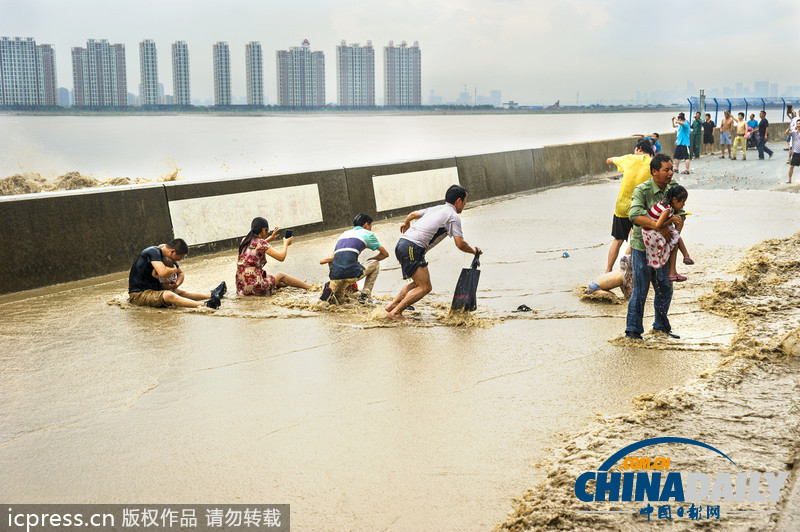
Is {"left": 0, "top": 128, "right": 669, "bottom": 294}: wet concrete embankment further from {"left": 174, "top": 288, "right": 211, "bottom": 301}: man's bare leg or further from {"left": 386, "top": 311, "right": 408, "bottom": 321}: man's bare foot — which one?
{"left": 386, "top": 311, "right": 408, "bottom": 321}: man's bare foot

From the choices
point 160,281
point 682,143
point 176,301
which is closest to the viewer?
point 176,301

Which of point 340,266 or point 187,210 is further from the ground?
point 187,210

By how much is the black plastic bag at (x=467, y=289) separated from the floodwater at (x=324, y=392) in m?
0.23

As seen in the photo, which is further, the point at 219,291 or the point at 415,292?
the point at 219,291

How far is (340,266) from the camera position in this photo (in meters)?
8.70

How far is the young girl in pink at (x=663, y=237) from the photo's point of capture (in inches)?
275

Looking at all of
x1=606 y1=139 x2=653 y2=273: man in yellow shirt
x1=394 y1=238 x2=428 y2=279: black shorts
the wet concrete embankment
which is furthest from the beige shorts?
x1=606 y1=139 x2=653 y2=273: man in yellow shirt

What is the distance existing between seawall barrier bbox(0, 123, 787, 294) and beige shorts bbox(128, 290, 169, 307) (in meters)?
1.66

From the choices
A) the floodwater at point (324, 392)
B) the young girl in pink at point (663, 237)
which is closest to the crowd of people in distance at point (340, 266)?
the floodwater at point (324, 392)

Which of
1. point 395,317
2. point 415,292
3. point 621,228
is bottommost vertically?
point 395,317

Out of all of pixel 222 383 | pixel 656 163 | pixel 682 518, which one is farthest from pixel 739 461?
pixel 222 383

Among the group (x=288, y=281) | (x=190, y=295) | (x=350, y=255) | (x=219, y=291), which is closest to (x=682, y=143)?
(x=288, y=281)

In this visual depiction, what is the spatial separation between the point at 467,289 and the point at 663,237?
205 centimetres

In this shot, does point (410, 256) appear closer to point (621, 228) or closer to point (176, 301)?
point (176, 301)
